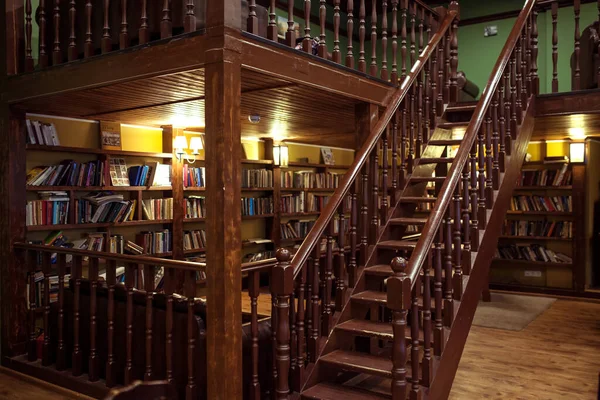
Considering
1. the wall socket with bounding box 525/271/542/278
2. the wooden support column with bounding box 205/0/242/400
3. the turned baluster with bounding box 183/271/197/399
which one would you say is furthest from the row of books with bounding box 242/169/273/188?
the wooden support column with bounding box 205/0/242/400

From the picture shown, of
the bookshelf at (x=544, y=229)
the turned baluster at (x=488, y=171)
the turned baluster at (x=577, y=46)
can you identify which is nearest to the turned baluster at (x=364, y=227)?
the turned baluster at (x=488, y=171)

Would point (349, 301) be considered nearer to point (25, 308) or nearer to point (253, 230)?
point (25, 308)

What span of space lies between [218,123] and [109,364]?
78.2 inches

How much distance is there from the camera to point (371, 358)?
366 cm

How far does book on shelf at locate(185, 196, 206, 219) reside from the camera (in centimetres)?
713

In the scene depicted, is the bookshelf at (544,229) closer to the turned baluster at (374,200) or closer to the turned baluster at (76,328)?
the turned baluster at (374,200)

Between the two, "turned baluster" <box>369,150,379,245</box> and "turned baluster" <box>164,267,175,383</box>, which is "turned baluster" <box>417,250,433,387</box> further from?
"turned baluster" <box>164,267,175,383</box>

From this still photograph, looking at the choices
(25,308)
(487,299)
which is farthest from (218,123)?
(487,299)

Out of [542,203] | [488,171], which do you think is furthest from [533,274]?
[488,171]

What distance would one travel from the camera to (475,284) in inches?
157

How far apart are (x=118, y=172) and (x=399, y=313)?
13.6ft

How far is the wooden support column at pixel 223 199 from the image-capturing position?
3.35m

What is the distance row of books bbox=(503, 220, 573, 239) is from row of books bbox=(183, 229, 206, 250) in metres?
4.65

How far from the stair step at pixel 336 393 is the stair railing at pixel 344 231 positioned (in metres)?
0.10
